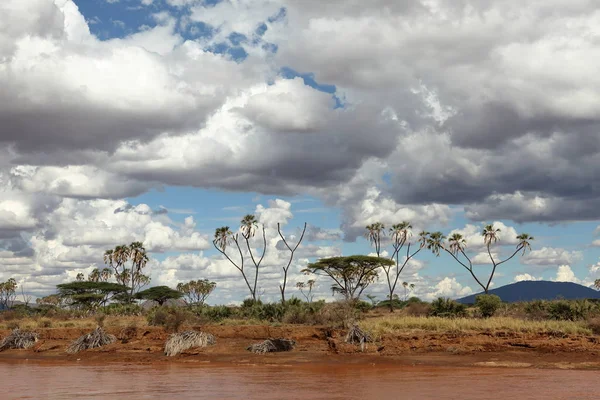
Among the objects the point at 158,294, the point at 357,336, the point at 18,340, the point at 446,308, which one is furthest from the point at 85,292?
the point at 357,336

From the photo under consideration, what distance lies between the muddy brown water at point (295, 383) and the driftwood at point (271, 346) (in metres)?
2.84

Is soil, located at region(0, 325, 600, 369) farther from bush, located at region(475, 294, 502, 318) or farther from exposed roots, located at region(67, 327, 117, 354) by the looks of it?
bush, located at region(475, 294, 502, 318)

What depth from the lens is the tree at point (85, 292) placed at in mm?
76125

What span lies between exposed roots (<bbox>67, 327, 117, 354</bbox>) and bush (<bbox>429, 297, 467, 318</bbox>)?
19.9 metres

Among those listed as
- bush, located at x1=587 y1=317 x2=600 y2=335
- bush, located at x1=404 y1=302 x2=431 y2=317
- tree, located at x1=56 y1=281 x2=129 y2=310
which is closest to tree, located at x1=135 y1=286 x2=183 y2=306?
tree, located at x1=56 y1=281 x2=129 y2=310

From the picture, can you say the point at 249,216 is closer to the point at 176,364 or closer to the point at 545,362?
the point at 176,364

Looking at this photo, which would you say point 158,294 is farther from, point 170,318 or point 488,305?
point 488,305

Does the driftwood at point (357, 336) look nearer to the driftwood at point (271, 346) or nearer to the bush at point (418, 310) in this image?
the driftwood at point (271, 346)

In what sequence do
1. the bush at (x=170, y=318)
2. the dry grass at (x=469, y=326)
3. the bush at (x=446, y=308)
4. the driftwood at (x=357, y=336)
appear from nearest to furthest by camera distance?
1. the driftwood at (x=357, y=336)
2. the dry grass at (x=469, y=326)
3. the bush at (x=170, y=318)
4. the bush at (x=446, y=308)

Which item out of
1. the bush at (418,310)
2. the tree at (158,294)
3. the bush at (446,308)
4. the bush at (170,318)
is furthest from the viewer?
the tree at (158,294)

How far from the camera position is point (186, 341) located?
99.8ft

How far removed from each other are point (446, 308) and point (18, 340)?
2537 centimetres

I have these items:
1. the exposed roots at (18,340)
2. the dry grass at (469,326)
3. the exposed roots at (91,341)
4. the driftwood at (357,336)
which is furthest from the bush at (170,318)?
the driftwood at (357,336)

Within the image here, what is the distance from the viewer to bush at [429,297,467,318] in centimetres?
4050
